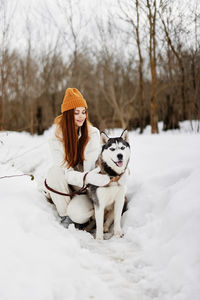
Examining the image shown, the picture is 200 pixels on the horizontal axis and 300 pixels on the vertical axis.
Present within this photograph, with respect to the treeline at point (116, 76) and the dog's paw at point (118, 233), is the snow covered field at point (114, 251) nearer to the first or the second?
the dog's paw at point (118, 233)

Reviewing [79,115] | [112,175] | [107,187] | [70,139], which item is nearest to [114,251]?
[107,187]

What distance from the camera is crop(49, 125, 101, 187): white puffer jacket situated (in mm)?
2459

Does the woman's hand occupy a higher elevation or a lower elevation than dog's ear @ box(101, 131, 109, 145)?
lower

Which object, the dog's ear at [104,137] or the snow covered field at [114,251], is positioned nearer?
the snow covered field at [114,251]

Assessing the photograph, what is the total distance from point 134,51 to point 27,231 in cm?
1262

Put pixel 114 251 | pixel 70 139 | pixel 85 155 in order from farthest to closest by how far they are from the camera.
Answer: pixel 85 155
pixel 70 139
pixel 114 251

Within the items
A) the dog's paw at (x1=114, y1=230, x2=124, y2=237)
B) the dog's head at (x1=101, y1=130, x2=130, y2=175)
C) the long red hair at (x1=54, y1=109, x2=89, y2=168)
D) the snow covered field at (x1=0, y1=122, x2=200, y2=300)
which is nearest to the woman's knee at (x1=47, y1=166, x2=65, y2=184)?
the long red hair at (x1=54, y1=109, x2=89, y2=168)

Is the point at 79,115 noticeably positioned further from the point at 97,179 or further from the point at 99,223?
the point at 99,223

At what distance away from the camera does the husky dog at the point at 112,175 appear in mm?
2336

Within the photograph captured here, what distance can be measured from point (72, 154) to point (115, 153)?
1.83ft

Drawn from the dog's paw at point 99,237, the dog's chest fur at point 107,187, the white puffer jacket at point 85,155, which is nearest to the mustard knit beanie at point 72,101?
the white puffer jacket at point 85,155

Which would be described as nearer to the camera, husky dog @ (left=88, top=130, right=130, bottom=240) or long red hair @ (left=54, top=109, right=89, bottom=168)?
husky dog @ (left=88, top=130, right=130, bottom=240)

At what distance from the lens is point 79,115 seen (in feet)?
8.41

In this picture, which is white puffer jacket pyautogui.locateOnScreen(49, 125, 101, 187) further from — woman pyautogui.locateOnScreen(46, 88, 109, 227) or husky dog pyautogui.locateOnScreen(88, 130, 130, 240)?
Result: husky dog pyautogui.locateOnScreen(88, 130, 130, 240)
